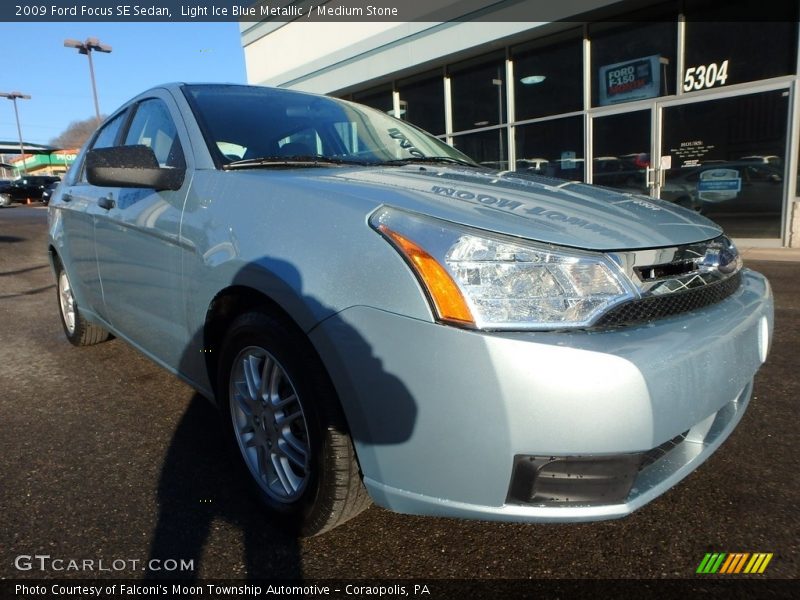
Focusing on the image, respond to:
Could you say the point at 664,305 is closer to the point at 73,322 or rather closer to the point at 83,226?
the point at 83,226

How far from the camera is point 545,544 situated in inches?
71.3

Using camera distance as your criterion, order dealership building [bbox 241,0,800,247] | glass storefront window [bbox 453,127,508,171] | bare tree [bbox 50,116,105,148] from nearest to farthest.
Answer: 1. dealership building [bbox 241,0,800,247]
2. glass storefront window [bbox 453,127,508,171]
3. bare tree [bbox 50,116,105,148]

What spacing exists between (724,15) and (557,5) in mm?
2476

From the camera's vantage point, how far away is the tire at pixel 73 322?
394 centimetres

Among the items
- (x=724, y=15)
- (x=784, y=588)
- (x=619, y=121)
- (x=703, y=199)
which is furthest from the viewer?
(x=619, y=121)

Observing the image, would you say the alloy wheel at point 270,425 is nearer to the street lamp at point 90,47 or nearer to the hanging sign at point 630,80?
the hanging sign at point 630,80

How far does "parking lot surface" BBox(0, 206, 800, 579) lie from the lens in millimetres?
1724

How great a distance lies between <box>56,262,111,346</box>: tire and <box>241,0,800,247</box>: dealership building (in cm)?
443

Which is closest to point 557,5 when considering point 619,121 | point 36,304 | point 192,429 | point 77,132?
point 619,121

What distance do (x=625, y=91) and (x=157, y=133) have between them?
8644 mm

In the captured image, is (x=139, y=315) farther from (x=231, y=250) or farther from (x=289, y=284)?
(x=289, y=284)

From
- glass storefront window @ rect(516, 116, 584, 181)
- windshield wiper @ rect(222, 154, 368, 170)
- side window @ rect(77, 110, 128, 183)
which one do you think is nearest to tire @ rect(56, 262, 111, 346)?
side window @ rect(77, 110, 128, 183)

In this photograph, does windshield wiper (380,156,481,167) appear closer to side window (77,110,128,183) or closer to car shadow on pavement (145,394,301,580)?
car shadow on pavement (145,394,301,580)
